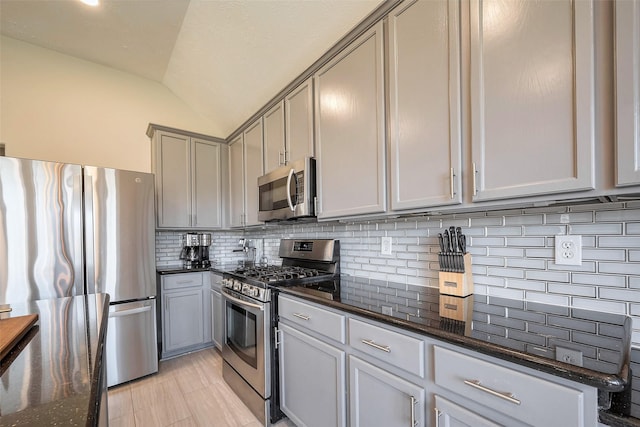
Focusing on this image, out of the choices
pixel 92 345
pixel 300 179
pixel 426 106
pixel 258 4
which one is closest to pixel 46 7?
pixel 258 4

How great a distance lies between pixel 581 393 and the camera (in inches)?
27.7

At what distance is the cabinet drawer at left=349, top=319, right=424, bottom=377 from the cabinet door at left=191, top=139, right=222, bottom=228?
258 cm

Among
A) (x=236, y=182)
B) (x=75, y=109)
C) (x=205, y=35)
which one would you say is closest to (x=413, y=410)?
(x=236, y=182)

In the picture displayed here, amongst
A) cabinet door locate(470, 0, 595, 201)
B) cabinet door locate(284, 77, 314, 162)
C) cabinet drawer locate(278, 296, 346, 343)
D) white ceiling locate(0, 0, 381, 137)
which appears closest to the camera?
cabinet door locate(470, 0, 595, 201)

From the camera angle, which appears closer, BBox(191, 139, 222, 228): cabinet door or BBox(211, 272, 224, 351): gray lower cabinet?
BBox(211, 272, 224, 351): gray lower cabinet

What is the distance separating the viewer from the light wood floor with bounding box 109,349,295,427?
6.37 feet

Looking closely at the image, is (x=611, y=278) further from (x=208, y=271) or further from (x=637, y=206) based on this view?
(x=208, y=271)

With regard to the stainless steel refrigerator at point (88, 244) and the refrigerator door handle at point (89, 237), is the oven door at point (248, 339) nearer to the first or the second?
the stainless steel refrigerator at point (88, 244)

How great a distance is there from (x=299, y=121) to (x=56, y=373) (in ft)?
6.46

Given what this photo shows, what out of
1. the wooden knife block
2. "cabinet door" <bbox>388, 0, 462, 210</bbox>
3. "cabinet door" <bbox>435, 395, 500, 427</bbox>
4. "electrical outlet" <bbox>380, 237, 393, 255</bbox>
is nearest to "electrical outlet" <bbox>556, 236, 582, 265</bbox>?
the wooden knife block

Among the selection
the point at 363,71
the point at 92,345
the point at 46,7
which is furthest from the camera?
the point at 46,7

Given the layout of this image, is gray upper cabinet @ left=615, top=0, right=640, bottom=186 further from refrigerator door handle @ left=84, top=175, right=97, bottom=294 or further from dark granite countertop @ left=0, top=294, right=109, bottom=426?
refrigerator door handle @ left=84, top=175, right=97, bottom=294

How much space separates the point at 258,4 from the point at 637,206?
7.87 feet

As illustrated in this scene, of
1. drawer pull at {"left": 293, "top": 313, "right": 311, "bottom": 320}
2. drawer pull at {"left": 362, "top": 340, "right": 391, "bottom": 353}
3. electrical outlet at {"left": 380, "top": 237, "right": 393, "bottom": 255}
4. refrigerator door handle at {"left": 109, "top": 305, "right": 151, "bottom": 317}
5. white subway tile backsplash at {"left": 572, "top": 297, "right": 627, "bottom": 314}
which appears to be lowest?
refrigerator door handle at {"left": 109, "top": 305, "right": 151, "bottom": 317}
